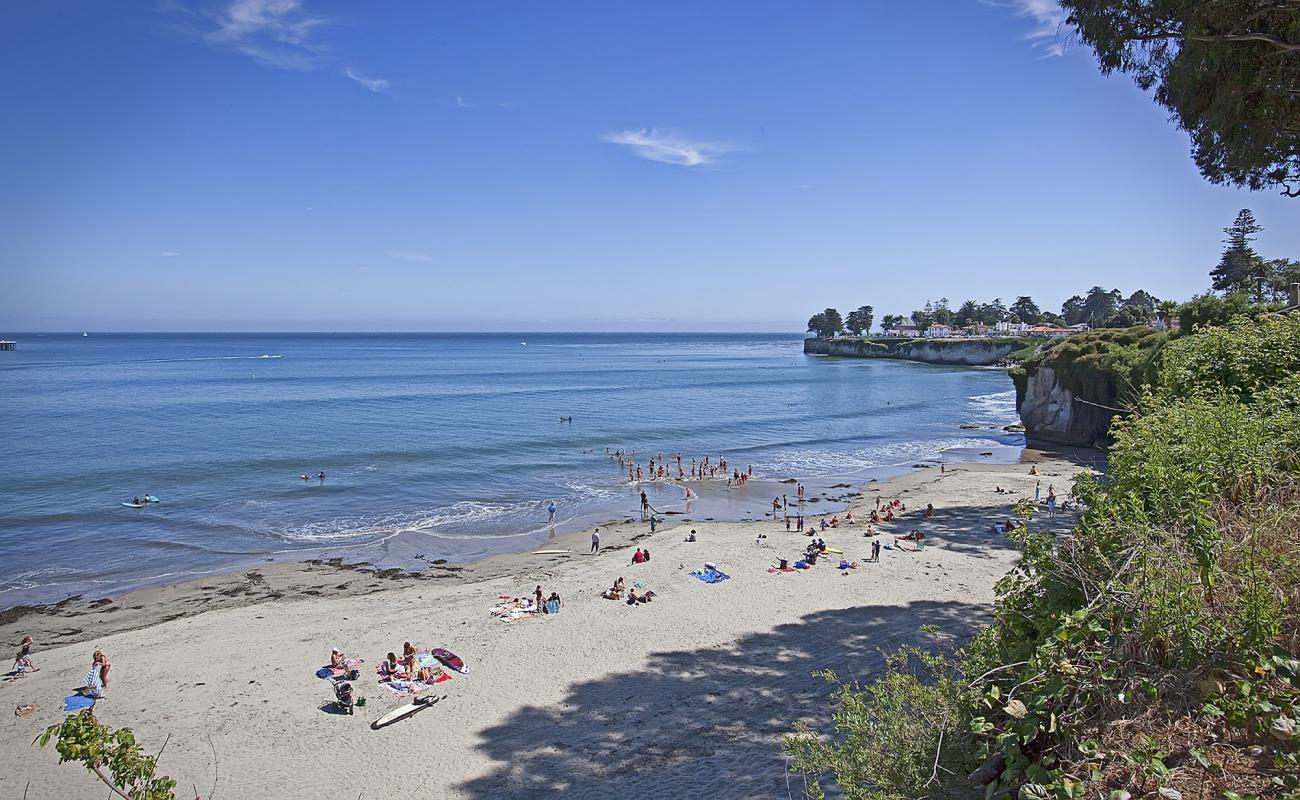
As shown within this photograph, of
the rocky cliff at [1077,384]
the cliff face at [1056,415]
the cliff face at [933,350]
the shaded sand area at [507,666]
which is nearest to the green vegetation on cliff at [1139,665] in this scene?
the shaded sand area at [507,666]

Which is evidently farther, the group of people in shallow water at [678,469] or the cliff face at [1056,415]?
the cliff face at [1056,415]

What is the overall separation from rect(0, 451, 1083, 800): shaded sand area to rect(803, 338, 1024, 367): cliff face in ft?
361

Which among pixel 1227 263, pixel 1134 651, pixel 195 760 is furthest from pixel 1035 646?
pixel 1227 263

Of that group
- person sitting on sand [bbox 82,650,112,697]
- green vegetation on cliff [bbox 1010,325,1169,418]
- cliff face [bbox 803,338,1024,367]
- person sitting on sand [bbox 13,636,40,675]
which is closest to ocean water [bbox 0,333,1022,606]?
person sitting on sand [bbox 13,636,40,675]

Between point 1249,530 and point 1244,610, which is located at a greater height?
point 1249,530

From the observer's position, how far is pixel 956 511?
28.2m

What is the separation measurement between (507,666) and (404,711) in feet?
8.10

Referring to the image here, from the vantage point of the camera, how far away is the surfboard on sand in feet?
41.7

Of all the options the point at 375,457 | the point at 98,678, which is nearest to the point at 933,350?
the point at 375,457

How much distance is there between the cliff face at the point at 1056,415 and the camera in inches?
1673

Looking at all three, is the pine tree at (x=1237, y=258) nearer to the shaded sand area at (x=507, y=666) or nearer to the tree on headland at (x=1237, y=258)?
the tree on headland at (x=1237, y=258)

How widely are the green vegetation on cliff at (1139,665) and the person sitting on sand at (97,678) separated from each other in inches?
593

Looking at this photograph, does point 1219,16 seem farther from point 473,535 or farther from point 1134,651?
point 473,535

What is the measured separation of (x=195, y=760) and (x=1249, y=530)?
1473 centimetres
